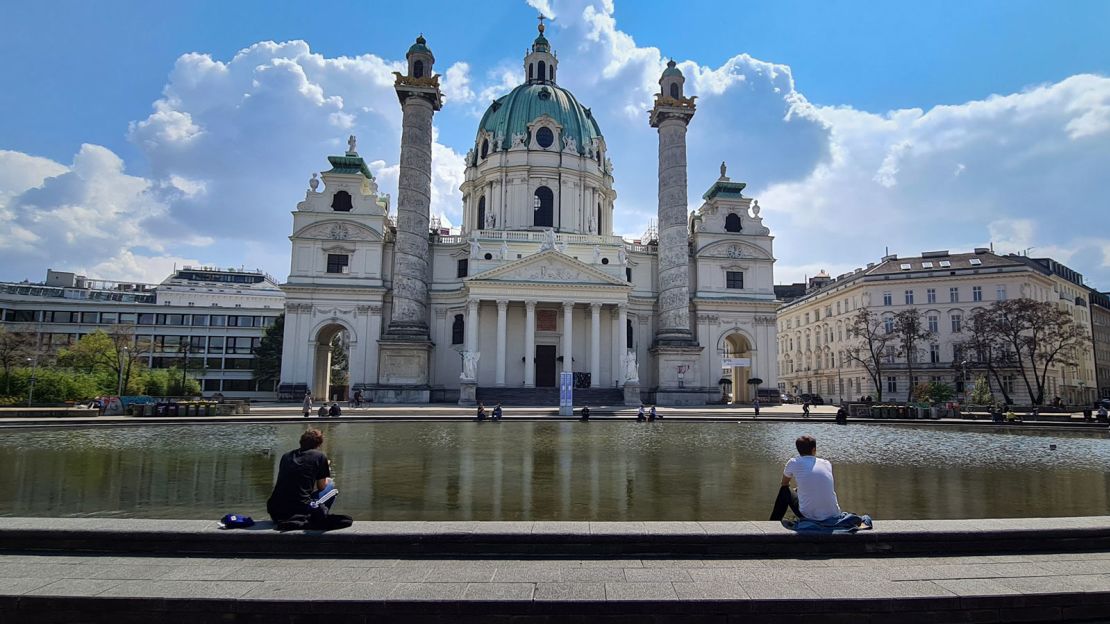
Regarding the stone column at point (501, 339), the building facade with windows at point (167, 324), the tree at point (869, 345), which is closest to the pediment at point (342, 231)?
the stone column at point (501, 339)

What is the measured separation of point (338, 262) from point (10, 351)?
21934 mm

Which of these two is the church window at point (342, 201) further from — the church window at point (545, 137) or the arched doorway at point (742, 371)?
the arched doorway at point (742, 371)

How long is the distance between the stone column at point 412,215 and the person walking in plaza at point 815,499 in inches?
1666

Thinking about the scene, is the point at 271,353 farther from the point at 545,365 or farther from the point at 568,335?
the point at 568,335

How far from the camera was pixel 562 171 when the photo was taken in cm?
6012

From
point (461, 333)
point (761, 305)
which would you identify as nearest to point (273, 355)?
point (461, 333)

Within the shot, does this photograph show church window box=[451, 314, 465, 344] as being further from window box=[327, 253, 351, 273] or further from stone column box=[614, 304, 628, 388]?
stone column box=[614, 304, 628, 388]

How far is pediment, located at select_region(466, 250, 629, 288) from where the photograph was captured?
1928 inches

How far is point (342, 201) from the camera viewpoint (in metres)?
52.8

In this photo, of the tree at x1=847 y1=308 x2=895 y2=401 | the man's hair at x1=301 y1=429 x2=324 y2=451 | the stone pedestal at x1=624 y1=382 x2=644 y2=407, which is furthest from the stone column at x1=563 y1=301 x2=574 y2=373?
the man's hair at x1=301 y1=429 x2=324 y2=451

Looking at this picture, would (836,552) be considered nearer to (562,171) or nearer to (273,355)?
(562,171)

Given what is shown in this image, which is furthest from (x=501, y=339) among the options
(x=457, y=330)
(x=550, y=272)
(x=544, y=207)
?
(x=544, y=207)

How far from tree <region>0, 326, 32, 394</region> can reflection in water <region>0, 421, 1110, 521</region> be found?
26.0m

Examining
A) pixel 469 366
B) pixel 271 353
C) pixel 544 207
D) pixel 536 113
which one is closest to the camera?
pixel 469 366
